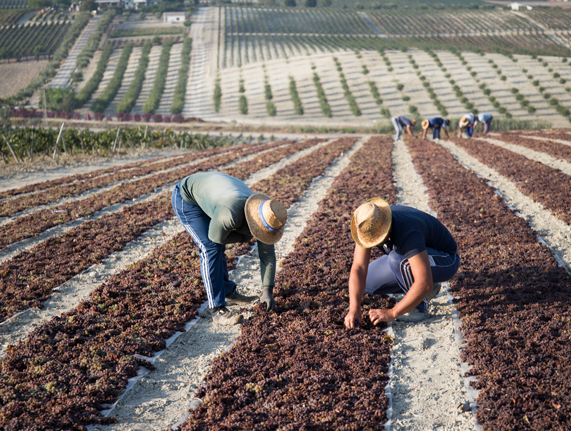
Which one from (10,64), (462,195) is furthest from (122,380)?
(10,64)

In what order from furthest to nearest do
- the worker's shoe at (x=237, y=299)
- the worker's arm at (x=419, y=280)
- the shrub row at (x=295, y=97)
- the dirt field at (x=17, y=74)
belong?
the dirt field at (x=17, y=74)
the shrub row at (x=295, y=97)
the worker's shoe at (x=237, y=299)
the worker's arm at (x=419, y=280)

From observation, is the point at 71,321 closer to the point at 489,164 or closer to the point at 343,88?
the point at 489,164

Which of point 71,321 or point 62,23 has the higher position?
point 62,23

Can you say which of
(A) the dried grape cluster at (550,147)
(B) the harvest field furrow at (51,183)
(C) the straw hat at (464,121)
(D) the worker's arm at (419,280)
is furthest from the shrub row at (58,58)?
(D) the worker's arm at (419,280)

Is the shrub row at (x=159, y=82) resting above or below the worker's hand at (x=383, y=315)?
above

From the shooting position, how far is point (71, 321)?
496cm

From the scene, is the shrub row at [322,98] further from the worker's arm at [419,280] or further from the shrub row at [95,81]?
the worker's arm at [419,280]

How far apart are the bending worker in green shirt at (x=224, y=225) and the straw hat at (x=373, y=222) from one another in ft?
2.51

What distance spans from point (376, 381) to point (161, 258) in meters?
4.20

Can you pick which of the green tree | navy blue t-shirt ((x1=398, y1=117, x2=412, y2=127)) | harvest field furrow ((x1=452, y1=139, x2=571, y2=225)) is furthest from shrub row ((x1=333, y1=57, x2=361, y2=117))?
the green tree

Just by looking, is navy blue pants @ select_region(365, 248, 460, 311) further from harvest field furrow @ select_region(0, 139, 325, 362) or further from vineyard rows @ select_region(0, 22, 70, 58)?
vineyard rows @ select_region(0, 22, 70, 58)

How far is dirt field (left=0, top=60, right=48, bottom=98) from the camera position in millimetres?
62312

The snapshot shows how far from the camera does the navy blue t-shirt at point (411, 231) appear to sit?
4012 millimetres

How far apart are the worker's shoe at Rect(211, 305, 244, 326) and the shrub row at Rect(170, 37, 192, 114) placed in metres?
46.4
